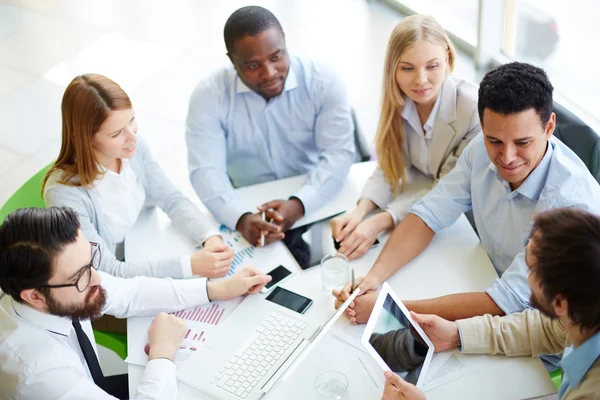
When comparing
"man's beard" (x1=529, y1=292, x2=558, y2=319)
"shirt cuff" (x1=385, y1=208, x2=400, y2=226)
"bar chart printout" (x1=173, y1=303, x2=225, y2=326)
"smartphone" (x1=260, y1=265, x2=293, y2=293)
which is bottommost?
"bar chart printout" (x1=173, y1=303, x2=225, y2=326)

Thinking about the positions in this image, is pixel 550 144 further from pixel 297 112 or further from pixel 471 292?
pixel 297 112

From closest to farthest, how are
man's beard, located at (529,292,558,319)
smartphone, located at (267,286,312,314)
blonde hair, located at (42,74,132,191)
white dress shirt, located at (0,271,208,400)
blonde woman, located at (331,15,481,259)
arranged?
man's beard, located at (529,292,558,319) → white dress shirt, located at (0,271,208,400) → smartphone, located at (267,286,312,314) → blonde hair, located at (42,74,132,191) → blonde woman, located at (331,15,481,259)

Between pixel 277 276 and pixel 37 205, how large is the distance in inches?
35.9

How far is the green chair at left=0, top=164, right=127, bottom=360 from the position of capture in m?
2.26

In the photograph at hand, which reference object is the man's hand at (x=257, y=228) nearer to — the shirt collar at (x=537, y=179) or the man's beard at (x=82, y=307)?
the man's beard at (x=82, y=307)

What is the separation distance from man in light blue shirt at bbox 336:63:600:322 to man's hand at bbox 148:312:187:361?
50 centimetres

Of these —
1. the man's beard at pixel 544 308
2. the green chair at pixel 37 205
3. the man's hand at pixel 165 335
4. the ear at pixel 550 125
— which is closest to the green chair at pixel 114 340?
the green chair at pixel 37 205

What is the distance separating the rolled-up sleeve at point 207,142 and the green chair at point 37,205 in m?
0.57

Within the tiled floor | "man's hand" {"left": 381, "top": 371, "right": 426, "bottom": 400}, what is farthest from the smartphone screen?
the tiled floor

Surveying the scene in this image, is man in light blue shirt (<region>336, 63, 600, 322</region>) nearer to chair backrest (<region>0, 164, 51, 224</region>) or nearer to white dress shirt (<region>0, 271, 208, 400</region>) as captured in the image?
white dress shirt (<region>0, 271, 208, 400</region>)

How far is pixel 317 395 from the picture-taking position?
177 centimetres

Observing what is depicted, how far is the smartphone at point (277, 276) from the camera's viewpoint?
2.10m

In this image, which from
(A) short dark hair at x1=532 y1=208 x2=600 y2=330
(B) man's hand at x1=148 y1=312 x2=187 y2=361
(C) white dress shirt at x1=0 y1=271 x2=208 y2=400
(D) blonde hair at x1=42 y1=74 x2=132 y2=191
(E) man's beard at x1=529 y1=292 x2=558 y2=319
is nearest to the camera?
(A) short dark hair at x1=532 y1=208 x2=600 y2=330

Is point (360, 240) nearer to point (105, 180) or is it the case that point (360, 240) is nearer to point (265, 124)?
point (265, 124)
